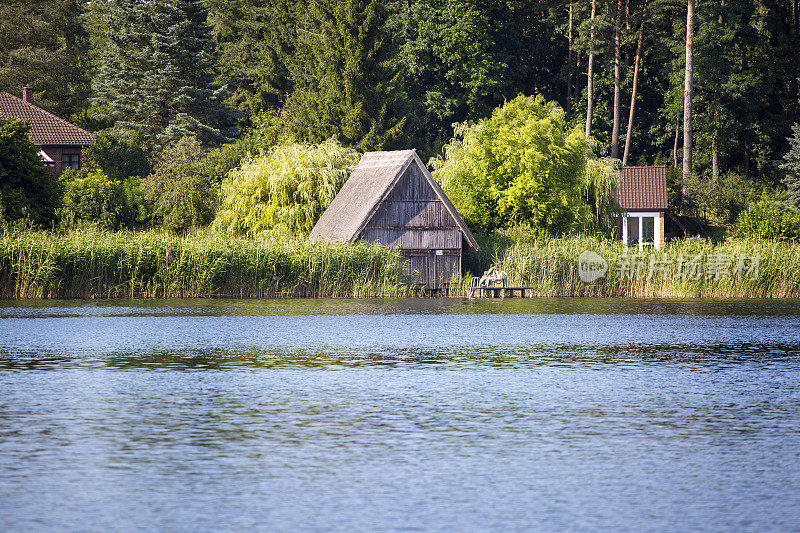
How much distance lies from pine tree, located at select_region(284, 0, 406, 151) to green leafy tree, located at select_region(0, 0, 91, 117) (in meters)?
20.9

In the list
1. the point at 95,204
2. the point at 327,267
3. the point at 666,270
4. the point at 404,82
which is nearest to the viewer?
the point at 327,267

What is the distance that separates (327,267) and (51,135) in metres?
37.2

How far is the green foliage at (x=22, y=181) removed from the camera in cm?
4375

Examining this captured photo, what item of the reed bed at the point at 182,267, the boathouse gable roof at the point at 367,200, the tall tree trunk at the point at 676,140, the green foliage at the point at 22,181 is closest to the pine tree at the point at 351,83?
the boathouse gable roof at the point at 367,200

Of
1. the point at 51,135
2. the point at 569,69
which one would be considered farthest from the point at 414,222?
the point at 51,135

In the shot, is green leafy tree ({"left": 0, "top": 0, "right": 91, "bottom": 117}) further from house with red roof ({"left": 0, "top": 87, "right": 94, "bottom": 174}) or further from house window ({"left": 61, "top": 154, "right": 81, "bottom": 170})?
house window ({"left": 61, "top": 154, "right": 81, "bottom": 170})

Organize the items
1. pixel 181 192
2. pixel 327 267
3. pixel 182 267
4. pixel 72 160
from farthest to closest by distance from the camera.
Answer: pixel 72 160 → pixel 181 192 → pixel 327 267 → pixel 182 267

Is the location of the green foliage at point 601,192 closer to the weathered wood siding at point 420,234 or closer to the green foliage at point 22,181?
the weathered wood siding at point 420,234

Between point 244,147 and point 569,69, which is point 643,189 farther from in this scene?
Answer: point 244,147

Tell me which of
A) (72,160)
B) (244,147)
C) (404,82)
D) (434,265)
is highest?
(404,82)

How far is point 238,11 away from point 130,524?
2897 inches

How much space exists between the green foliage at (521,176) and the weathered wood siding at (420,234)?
364cm

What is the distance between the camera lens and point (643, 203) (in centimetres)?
5772

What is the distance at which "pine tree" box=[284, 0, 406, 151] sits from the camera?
65000 mm
